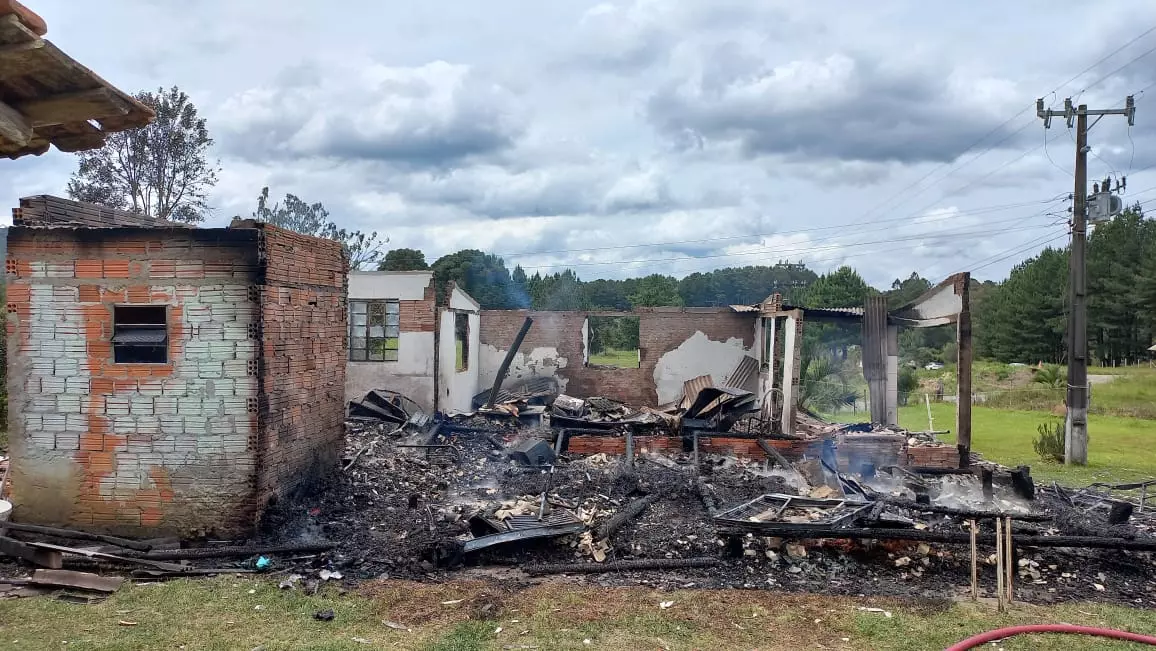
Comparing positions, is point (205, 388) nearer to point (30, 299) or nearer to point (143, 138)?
point (30, 299)

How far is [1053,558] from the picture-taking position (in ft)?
24.7

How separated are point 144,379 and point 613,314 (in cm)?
1275

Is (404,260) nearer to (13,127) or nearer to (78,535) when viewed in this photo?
(78,535)

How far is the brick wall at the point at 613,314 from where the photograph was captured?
19203 millimetres

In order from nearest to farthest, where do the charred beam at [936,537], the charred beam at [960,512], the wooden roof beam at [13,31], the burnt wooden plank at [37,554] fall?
the wooden roof beam at [13,31] → the burnt wooden plank at [37,554] → the charred beam at [936,537] → the charred beam at [960,512]

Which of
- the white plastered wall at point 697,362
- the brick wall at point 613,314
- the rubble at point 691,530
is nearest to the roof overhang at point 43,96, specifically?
the rubble at point 691,530

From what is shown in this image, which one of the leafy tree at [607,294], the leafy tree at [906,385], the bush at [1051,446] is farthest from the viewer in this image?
the leafy tree at [607,294]

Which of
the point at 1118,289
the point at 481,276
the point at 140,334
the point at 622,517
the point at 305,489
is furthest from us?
the point at 481,276

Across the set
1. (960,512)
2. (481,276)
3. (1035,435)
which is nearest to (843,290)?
(481,276)

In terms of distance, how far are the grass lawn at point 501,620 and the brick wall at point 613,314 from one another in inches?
502

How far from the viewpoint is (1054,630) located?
227 inches

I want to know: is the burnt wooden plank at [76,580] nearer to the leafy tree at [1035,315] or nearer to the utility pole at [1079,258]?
the utility pole at [1079,258]

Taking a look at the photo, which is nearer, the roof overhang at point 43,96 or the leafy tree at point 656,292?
the roof overhang at point 43,96

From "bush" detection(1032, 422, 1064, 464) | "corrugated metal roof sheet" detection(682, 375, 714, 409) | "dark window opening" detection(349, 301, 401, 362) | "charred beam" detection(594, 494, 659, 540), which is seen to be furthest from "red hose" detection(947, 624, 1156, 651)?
"dark window opening" detection(349, 301, 401, 362)
